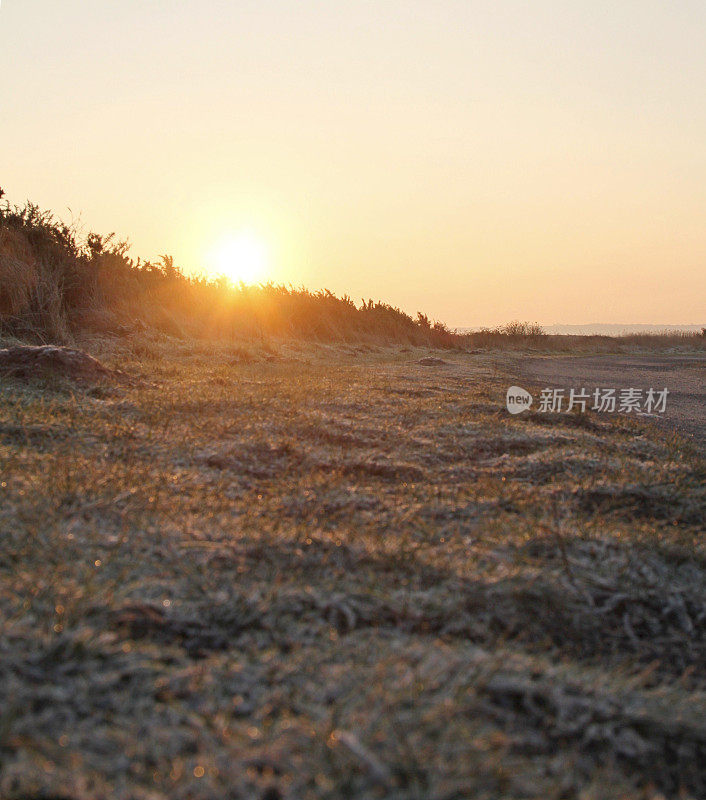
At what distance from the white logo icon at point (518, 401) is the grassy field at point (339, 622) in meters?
2.16

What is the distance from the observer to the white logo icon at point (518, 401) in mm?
5959

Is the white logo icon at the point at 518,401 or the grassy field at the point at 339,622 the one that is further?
the white logo icon at the point at 518,401

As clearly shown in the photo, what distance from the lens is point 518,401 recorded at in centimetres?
666

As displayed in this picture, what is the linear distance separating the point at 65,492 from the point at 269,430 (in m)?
1.75

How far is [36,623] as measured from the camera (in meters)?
1.53

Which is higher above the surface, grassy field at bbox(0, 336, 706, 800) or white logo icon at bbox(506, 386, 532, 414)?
white logo icon at bbox(506, 386, 532, 414)

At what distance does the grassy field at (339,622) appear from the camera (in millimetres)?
1173

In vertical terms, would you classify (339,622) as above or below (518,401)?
below

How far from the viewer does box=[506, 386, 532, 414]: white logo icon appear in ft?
19.5

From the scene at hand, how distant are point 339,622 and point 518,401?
528cm

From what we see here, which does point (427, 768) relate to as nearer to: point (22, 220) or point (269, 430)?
point (269, 430)

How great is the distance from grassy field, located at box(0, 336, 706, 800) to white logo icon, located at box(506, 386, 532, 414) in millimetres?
2157

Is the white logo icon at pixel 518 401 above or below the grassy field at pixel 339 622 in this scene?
above

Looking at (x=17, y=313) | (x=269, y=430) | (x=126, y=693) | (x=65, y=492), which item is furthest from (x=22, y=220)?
(x=126, y=693)
